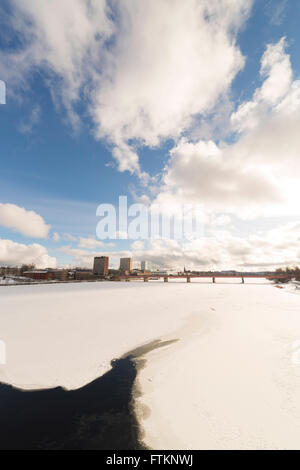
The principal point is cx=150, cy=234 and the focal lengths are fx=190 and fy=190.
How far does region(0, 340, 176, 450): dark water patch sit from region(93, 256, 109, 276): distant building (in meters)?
187

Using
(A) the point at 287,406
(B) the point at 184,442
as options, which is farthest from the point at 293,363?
(B) the point at 184,442

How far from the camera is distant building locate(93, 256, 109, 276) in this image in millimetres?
188625

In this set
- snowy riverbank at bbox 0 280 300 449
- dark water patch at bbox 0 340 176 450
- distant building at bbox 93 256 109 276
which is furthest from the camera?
distant building at bbox 93 256 109 276

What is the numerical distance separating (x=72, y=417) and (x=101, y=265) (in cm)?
19164

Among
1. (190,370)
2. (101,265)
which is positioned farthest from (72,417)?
(101,265)

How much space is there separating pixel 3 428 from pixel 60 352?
5038 millimetres

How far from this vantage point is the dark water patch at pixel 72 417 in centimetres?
508

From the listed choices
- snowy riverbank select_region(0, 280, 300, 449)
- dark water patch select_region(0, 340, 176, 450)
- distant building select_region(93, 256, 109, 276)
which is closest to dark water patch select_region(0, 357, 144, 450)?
dark water patch select_region(0, 340, 176, 450)

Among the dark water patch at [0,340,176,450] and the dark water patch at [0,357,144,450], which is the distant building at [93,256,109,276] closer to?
the dark water patch at [0,340,176,450]

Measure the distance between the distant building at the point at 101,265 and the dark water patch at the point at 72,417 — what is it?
7374 inches

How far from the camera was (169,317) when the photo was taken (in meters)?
19.3

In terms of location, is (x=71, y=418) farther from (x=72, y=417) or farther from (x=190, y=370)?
(x=190, y=370)

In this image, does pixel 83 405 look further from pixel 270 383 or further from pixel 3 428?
pixel 270 383
